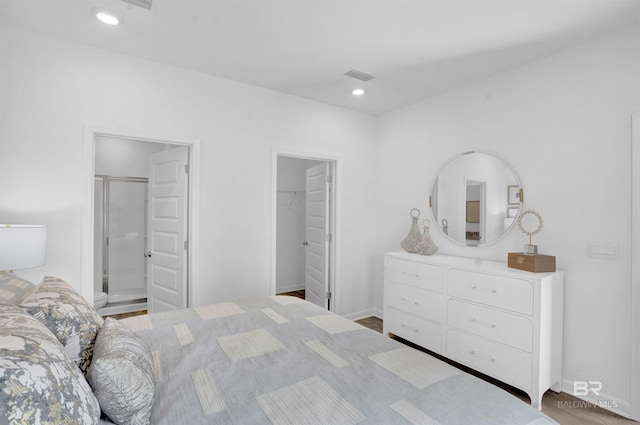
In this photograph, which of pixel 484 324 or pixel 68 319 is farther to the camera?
pixel 484 324

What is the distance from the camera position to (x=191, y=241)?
3.10m

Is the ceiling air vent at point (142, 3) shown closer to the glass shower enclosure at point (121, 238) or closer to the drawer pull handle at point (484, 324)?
the glass shower enclosure at point (121, 238)

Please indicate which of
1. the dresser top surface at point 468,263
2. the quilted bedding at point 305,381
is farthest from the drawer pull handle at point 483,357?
the quilted bedding at point 305,381

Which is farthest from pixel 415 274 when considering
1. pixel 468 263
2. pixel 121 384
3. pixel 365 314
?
pixel 121 384

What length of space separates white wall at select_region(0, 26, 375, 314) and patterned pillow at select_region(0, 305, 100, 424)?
190 centimetres

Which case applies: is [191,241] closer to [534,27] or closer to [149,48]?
[149,48]

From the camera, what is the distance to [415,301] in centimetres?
321

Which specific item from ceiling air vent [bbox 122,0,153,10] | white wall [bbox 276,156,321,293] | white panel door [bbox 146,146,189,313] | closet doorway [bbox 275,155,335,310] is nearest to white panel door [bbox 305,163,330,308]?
closet doorway [bbox 275,155,335,310]

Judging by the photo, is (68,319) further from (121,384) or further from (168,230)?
(168,230)

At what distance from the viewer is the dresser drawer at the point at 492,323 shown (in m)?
2.40

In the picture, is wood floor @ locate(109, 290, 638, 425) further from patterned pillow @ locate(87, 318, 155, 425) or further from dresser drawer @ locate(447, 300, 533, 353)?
patterned pillow @ locate(87, 318, 155, 425)

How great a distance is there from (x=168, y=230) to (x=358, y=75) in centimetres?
237

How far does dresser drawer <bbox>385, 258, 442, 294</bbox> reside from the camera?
9.93ft

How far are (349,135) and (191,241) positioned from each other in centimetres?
220
